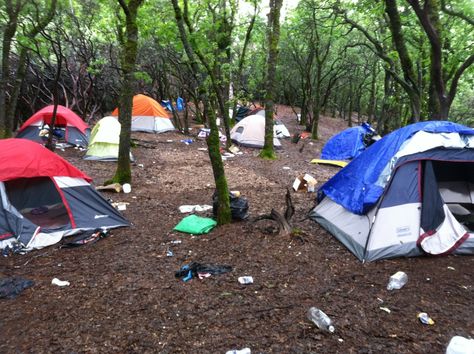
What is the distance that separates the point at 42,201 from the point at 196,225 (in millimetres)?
2724

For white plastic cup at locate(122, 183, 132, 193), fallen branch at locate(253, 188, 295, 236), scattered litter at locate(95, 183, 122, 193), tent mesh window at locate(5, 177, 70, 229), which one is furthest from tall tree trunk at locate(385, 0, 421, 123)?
tent mesh window at locate(5, 177, 70, 229)

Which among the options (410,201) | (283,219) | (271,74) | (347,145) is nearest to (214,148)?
(283,219)

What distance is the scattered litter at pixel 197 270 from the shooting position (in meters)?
4.25

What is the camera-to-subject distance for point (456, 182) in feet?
20.7

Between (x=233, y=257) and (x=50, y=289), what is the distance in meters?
2.30

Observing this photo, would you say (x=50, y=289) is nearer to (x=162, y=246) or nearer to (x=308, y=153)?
(x=162, y=246)

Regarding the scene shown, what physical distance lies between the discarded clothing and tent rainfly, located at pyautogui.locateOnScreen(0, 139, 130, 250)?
3.05 ft

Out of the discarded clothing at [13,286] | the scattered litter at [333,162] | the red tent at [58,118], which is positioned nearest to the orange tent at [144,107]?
the red tent at [58,118]

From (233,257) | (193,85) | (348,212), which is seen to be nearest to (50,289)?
(233,257)

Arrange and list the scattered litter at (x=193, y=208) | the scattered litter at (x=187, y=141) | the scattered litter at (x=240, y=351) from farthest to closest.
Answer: the scattered litter at (x=187, y=141)
the scattered litter at (x=193, y=208)
the scattered litter at (x=240, y=351)

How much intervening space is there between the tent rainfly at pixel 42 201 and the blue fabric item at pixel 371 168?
379 cm

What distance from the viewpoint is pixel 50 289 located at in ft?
13.2

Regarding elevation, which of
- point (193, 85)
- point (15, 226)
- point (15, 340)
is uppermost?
point (193, 85)

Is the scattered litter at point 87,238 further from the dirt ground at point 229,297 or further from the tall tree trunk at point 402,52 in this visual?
the tall tree trunk at point 402,52
